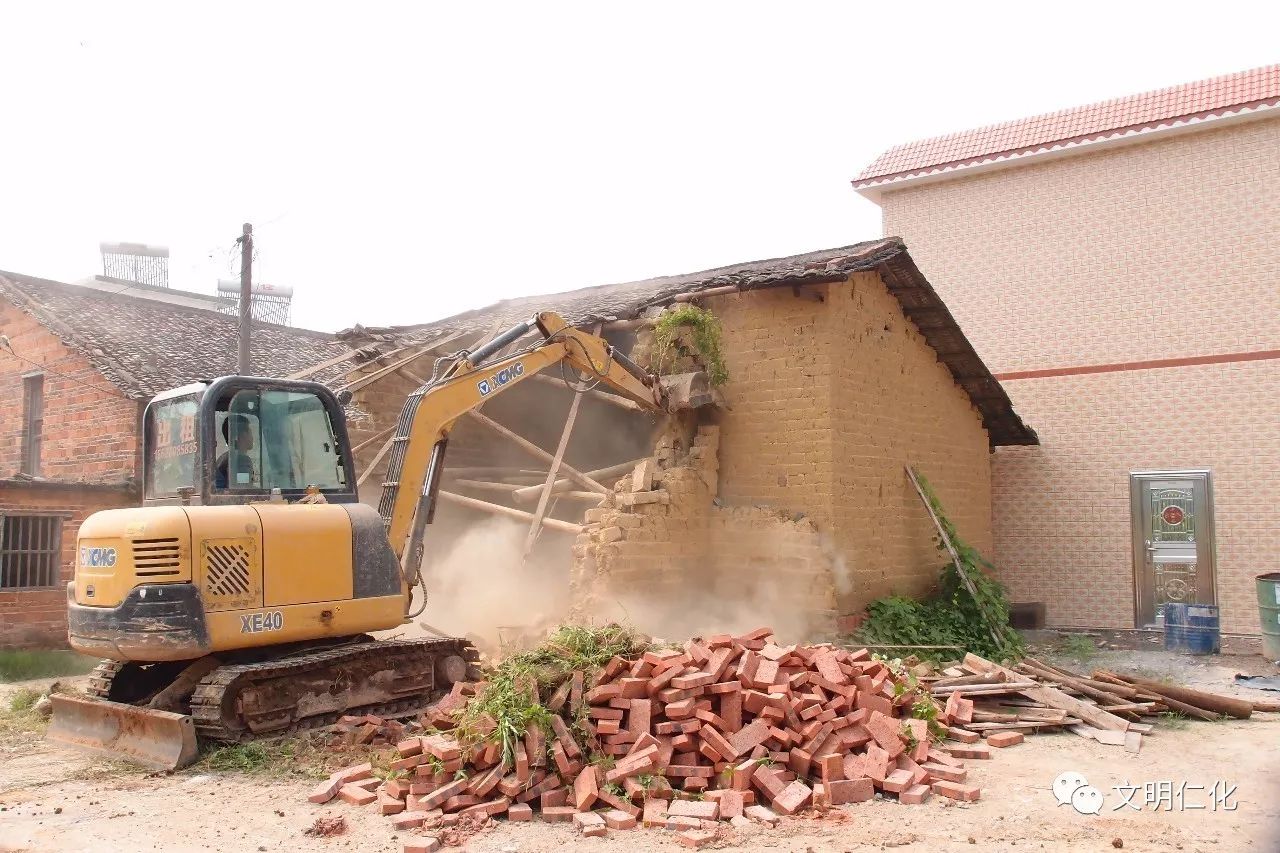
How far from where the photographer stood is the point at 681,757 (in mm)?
6535

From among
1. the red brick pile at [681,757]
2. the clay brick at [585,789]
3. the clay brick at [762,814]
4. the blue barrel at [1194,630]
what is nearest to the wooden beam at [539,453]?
the red brick pile at [681,757]

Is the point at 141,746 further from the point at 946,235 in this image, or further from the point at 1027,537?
the point at 946,235

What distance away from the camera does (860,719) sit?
693 centimetres

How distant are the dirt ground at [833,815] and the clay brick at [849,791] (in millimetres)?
79

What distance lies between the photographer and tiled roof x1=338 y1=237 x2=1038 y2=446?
11.6 m

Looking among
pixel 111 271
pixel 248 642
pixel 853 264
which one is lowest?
pixel 248 642

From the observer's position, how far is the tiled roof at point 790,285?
37.9ft

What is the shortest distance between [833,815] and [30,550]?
12599 millimetres

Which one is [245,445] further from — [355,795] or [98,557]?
[355,795]

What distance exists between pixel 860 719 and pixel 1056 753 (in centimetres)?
176

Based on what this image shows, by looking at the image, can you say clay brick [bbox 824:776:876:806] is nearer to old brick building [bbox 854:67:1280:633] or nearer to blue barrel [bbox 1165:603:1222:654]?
blue barrel [bbox 1165:603:1222:654]

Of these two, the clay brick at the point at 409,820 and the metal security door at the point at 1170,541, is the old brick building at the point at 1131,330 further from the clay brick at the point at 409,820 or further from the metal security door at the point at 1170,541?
the clay brick at the point at 409,820

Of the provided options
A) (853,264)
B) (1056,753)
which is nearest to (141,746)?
(1056,753)

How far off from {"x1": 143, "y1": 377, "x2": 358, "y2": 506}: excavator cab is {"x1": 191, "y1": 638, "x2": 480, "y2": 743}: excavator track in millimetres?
1286
